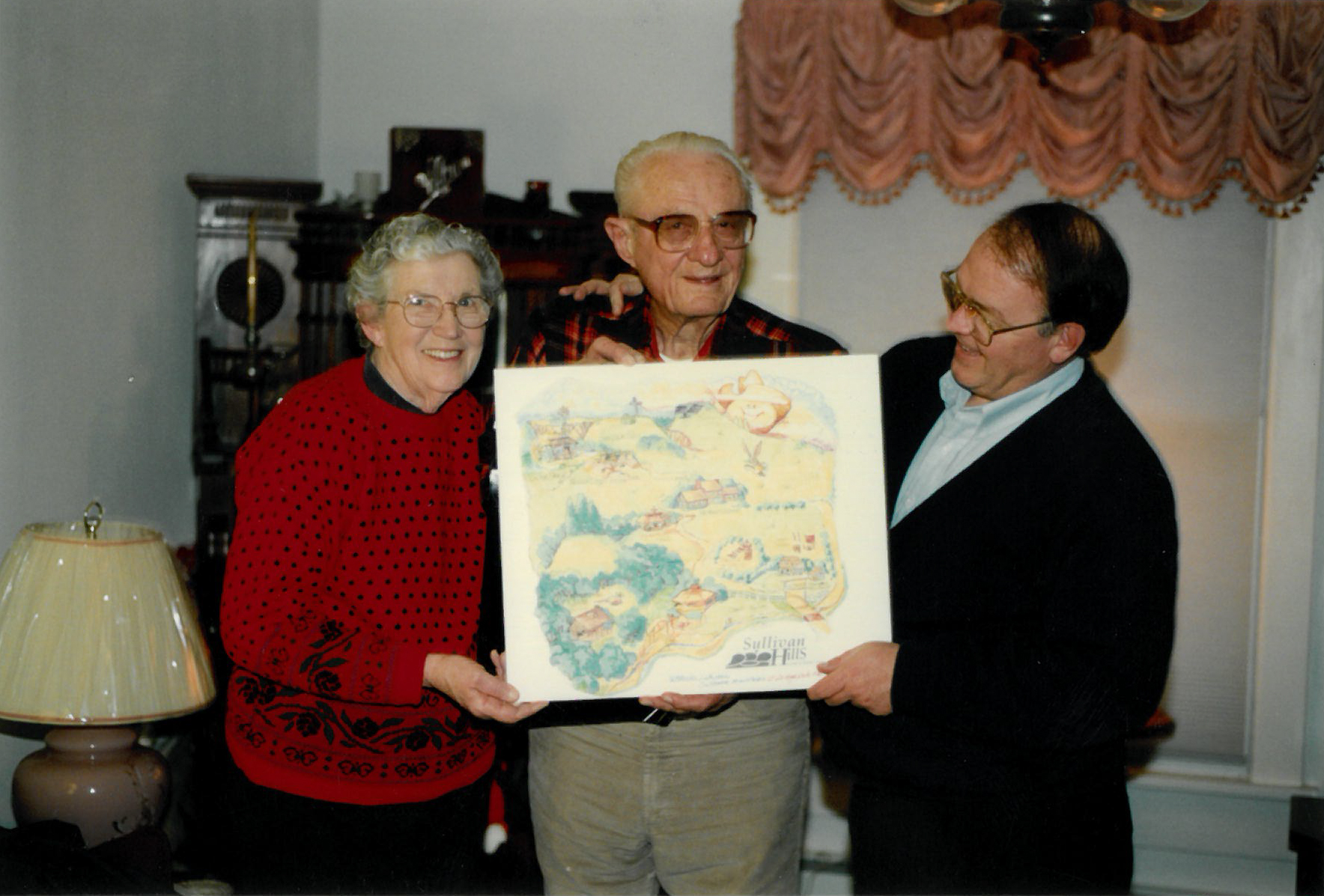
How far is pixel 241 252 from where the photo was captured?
353cm

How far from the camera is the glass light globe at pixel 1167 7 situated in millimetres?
2244

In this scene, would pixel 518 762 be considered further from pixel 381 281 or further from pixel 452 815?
pixel 381 281

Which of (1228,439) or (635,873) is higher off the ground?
(1228,439)

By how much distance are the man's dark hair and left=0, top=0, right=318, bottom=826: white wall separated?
81.8 inches

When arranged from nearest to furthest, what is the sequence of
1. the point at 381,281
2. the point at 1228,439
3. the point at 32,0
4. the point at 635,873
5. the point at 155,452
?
the point at 381,281 < the point at 635,873 < the point at 32,0 < the point at 155,452 < the point at 1228,439

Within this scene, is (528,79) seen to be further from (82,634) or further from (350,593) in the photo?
(350,593)

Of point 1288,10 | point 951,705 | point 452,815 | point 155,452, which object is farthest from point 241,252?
point 1288,10

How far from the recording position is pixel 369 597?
1.74 m

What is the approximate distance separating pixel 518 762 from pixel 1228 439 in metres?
2.53

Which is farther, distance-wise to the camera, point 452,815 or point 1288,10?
point 1288,10

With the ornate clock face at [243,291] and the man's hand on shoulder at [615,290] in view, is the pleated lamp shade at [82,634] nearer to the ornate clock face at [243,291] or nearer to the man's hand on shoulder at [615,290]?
the man's hand on shoulder at [615,290]

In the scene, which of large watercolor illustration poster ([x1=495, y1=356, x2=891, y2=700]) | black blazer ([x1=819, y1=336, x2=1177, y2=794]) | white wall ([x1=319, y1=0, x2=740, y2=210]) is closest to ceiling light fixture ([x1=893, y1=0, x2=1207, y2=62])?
black blazer ([x1=819, y1=336, x2=1177, y2=794])

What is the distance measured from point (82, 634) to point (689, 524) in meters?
1.24

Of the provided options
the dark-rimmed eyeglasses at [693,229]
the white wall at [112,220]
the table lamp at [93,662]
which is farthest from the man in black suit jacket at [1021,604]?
the white wall at [112,220]
